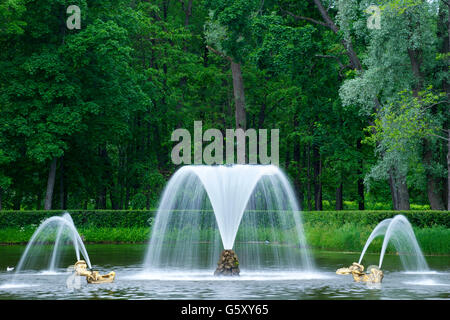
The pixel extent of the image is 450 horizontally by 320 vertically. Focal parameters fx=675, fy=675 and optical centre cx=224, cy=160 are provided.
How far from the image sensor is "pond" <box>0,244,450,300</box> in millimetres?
14906

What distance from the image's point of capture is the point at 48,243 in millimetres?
37375

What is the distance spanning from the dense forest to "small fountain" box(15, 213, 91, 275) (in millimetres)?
4792

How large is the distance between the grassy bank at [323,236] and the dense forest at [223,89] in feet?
15.0

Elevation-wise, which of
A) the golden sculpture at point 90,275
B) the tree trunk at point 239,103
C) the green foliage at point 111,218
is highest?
the tree trunk at point 239,103

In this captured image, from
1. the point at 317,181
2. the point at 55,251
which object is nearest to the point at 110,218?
the point at 55,251

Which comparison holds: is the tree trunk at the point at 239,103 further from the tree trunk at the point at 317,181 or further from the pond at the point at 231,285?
the pond at the point at 231,285

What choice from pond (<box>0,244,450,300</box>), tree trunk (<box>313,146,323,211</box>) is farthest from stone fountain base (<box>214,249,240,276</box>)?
tree trunk (<box>313,146,323,211</box>)

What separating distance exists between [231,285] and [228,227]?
307cm

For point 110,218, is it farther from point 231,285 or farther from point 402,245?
point 231,285

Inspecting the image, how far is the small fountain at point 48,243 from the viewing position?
2381cm

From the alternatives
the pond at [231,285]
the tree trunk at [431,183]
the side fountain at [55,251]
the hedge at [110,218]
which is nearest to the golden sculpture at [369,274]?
the pond at [231,285]

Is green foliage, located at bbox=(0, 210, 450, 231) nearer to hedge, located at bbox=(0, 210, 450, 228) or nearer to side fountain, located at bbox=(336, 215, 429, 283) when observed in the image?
hedge, located at bbox=(0, 210, 450, 228)
